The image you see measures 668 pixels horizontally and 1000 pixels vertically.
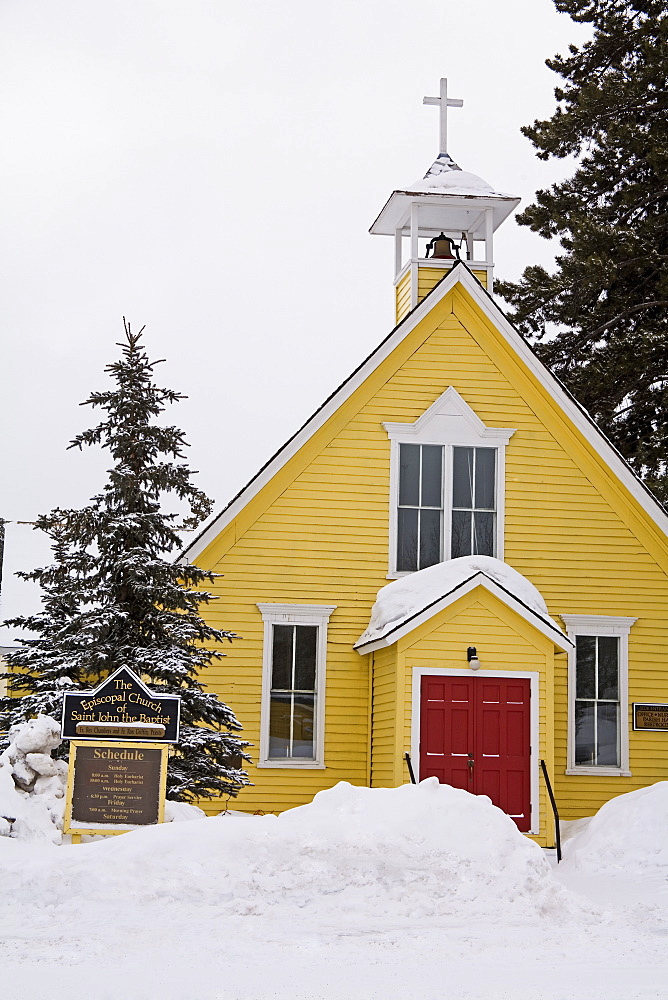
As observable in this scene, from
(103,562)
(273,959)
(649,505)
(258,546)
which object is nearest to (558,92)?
(649,505)

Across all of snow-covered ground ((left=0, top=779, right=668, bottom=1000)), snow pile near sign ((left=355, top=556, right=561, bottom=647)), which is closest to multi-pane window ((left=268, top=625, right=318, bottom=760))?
snow pile near sign ((left=355, top=556, right=561, bottom=647))

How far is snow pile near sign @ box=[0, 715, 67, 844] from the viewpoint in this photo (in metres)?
11.4

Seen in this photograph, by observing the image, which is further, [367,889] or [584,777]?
[584,777]

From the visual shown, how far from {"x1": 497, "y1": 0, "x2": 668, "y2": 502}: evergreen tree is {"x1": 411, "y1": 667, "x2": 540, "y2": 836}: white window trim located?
422 inches

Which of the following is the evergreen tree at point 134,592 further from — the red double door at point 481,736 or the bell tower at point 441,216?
the bell tower at point 441,216

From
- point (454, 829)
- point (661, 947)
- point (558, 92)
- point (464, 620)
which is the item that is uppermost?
point (558, 92)

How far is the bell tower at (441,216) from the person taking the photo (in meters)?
19.4

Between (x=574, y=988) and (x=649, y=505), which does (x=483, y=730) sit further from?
(x=574, y=988)

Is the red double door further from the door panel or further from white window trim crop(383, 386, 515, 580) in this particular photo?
white window trim crop(383, 386, 515, 580)

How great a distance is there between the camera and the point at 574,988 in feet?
25.5

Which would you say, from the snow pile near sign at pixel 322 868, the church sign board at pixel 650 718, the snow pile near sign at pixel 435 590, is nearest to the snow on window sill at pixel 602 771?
the church sign board at pixel 650 718

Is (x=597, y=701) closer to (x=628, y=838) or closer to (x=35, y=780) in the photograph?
(x=628, y=838)

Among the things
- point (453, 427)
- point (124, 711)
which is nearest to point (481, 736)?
point (453, 427)

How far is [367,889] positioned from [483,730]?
20.1 feet
